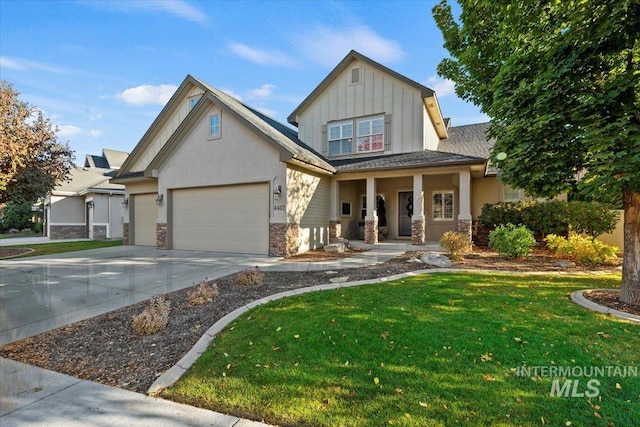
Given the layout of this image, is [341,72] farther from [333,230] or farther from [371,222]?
[333,230]

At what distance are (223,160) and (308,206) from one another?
3863 mm

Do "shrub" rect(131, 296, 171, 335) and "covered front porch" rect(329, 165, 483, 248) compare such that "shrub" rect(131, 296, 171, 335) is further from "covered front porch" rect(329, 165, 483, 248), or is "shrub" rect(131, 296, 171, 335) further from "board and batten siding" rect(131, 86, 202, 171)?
"board and batten siding" rect(131, 86, 202, 171)

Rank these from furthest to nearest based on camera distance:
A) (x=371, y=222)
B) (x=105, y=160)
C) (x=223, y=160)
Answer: (x=105, y=160) → (x=371, y=222) → (x=223, y=160)

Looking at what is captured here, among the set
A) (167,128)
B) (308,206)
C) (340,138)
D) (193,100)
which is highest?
(193,100)

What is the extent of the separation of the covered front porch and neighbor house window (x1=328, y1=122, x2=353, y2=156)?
5.16 ft

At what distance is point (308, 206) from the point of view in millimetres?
12023

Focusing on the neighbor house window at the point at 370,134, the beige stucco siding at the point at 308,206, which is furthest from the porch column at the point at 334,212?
the neighbor house window at the point at 370,134

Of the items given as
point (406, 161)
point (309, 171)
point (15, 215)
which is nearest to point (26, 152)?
point (309, 171)

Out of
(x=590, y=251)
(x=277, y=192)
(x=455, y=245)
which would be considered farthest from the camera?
(x=277, y=192)

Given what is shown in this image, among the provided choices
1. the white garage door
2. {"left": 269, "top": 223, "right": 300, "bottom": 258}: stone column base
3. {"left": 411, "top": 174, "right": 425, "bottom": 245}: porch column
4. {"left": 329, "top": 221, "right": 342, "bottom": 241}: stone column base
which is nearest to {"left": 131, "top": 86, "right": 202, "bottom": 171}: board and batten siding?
the white garage door

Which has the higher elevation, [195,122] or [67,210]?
[195,122]

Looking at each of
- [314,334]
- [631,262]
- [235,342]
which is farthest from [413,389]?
[631,262]

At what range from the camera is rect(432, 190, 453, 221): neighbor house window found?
47.7 ft

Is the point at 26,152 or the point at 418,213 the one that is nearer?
the point at 26,152
